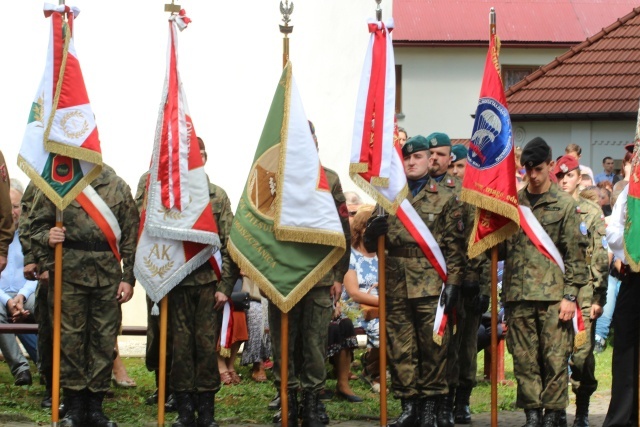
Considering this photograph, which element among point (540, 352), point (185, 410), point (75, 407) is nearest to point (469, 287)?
point (540, 352)

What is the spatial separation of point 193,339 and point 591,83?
19889mm

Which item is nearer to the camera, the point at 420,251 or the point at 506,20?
the point at 420,251

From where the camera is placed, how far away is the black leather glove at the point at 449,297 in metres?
9.83

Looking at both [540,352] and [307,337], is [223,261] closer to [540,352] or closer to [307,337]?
[307,337]

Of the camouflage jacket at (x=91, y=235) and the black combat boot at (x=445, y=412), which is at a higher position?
the camouflage jacket at (x=91, y=235)

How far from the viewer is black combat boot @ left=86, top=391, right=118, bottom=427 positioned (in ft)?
31.8

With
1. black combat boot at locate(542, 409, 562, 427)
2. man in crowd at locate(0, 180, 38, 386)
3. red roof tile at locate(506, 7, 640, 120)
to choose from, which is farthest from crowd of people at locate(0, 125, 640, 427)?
red roof tile at locate(506, 7, 640, 120)

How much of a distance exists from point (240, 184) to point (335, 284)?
482 cm

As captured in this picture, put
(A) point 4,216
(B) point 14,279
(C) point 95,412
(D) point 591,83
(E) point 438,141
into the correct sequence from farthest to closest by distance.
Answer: (D) point 591,83 → (B) point 14,279 → (E) point 438,141 → (A) point 4,216 → (C) point 95,412

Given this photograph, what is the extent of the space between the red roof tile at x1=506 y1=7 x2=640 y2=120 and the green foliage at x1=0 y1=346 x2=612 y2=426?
51.5 feet

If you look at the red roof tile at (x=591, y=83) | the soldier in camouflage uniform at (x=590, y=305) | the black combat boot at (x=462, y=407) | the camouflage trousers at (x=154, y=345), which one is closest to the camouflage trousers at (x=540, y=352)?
the soldier in camouflage uniform at (x=590, y=305)

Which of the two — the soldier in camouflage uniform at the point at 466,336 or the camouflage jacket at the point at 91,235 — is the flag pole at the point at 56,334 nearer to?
the camouflage jacket at the point at 91,235

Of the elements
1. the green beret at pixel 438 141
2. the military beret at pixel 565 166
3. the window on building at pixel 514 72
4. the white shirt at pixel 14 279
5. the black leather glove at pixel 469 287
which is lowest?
the black leather glove at pixel 469 287

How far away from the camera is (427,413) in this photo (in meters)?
9.84
